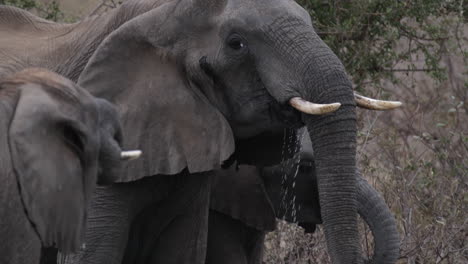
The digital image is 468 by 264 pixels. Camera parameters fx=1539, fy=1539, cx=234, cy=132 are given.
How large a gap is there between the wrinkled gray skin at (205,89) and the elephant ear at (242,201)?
84 cm

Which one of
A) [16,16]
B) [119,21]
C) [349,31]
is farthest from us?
[349,31]

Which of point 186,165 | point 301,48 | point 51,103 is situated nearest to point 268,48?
point 301,48

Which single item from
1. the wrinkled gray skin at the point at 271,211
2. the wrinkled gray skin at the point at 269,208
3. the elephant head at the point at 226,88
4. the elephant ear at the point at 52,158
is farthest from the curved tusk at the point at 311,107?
the elephant ear at the point at 52,158

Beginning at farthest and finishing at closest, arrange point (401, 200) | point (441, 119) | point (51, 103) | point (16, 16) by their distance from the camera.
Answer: point (441, 119), point (401, 200), point (16, 16), point (51, 103)

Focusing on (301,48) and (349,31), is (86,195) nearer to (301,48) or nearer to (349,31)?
(301,48)

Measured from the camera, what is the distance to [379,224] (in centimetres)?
641

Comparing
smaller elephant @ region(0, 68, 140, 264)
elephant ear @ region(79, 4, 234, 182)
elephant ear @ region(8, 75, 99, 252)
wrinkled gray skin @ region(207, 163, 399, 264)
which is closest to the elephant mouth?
elephant ear @ region(79, 4, 234, 182)

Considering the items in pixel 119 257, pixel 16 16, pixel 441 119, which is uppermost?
pixel 16 16

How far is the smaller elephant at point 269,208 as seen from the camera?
253 inches

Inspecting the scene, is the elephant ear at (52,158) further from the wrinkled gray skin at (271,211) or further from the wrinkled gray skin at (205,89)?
the wrinkled gray skin at (271,211)

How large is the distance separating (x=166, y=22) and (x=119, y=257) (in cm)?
87

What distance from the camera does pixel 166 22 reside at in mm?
5523

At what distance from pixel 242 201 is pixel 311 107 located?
4.98 ft

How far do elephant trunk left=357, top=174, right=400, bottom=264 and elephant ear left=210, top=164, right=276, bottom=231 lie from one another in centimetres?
40
